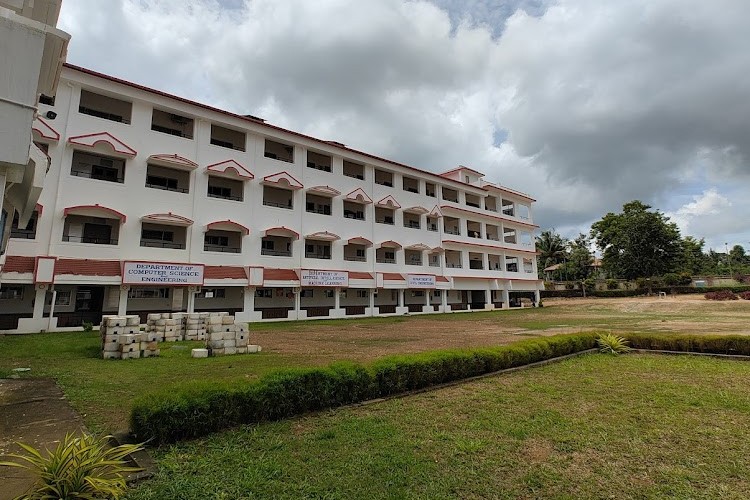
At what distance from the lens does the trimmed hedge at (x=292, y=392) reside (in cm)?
450

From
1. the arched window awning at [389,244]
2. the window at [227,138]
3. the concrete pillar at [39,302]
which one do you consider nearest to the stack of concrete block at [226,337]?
the concrete pillar at [39,302]

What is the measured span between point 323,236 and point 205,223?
7.68m

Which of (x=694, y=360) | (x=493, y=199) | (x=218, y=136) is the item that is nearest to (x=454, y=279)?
(x=493, y=199)

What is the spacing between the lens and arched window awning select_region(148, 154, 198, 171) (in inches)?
817

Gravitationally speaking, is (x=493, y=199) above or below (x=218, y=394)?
above

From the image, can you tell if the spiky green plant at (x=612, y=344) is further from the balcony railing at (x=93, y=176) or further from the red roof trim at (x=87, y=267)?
the balcony railing at (x=93, y=176)

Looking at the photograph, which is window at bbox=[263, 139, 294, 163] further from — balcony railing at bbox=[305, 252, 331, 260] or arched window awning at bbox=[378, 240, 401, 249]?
arched window awning at bbox=[378, 240, 401, 249]

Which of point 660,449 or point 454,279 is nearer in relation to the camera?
point 660,449

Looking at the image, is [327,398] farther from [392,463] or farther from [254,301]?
[254,301]

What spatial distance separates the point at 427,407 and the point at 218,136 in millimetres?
23994

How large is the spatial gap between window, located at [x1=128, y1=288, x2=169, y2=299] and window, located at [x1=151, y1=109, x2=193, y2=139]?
9.19 meters

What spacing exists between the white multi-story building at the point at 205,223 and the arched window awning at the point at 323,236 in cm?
14

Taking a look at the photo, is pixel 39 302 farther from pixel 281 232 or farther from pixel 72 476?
pixel 72 476

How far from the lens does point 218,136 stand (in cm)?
2505
